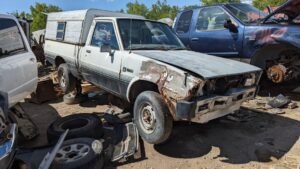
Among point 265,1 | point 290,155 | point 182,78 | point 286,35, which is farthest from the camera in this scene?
point 265,1

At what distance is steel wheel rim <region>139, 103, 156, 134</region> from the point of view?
412 cm

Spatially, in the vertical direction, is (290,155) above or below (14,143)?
below

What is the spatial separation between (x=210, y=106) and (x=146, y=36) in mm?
2041

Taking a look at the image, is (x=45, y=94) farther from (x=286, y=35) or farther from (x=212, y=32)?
(x=286, y=35)

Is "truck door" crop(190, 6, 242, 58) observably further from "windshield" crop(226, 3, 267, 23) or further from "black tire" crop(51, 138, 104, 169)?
"black tire" crop(51, 138, 104, 169)

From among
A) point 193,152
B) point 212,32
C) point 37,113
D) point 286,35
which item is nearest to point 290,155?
point 193,152

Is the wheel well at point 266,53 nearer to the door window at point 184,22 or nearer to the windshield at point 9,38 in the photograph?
the door window at point 184,22

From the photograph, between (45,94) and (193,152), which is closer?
(193,152)

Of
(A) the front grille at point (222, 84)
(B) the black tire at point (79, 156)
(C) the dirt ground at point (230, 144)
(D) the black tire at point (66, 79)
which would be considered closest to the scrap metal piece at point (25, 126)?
(C) the dirt ground at point (230, 144)

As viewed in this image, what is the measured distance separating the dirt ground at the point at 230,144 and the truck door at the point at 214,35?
151 centimetres

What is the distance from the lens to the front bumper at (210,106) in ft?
12.0

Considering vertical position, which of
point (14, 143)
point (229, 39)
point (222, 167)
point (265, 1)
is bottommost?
point (222, 167)

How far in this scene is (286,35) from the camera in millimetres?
5824

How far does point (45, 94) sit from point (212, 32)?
431 cm
